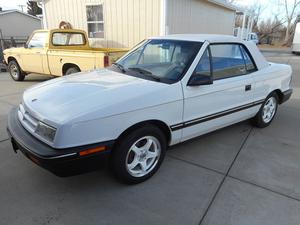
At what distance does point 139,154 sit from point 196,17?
9.64 metres

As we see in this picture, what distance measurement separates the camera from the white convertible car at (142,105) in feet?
8.21

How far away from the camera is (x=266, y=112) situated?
485 centimetres

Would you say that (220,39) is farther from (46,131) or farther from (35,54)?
(35,54)

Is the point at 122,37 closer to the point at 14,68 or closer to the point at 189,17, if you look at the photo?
the point at 189,17

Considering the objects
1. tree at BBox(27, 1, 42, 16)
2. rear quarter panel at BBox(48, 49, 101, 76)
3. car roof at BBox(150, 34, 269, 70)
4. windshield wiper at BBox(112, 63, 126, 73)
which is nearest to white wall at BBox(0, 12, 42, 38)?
tree at BBox(27, 1, 42, 16)

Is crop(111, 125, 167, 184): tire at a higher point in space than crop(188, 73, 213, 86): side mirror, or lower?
lower

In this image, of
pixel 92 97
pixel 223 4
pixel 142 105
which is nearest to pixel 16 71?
pixel 92 97

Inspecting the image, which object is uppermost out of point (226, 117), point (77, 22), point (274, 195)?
point (77, 22)

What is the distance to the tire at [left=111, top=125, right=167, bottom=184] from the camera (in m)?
2.78

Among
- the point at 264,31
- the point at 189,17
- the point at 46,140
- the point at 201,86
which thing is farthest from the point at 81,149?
the point at 264,31

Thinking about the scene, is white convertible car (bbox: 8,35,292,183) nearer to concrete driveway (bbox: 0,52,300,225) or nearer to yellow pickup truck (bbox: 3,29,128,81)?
concrete driveway (bbox: 0,52,300,225)

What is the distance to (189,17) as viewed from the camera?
10.7 meters

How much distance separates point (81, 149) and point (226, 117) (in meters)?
2.26

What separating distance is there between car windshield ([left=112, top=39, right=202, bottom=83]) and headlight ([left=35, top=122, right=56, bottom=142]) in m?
1.33
